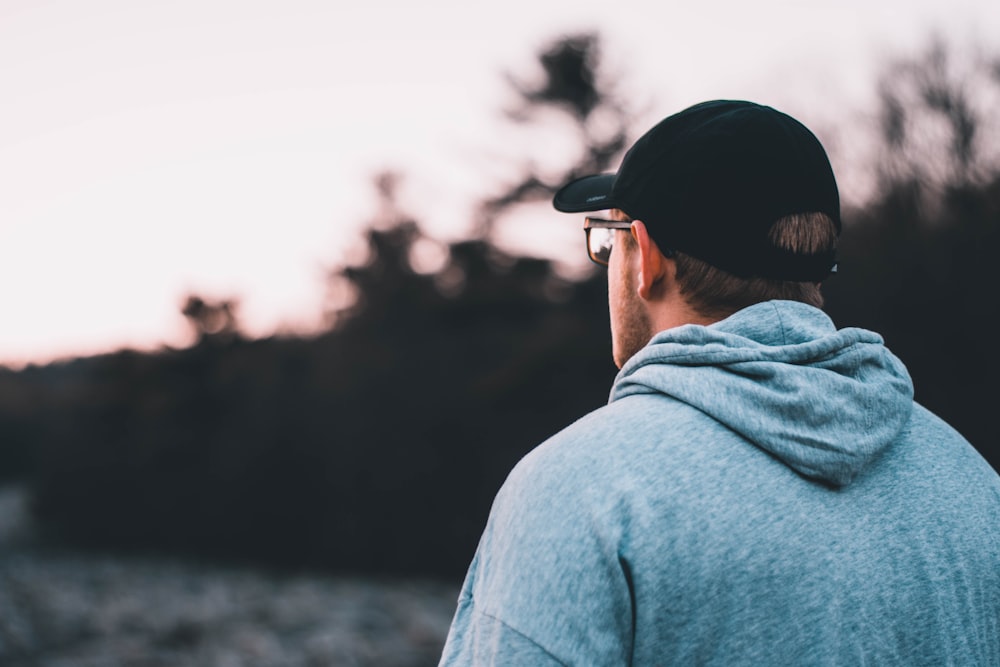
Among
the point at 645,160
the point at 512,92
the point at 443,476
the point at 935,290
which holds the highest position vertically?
the point at 512,92

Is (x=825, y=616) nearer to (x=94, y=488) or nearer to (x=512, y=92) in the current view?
(x=512, y=92)

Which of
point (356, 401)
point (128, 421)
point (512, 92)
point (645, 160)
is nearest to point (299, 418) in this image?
point (356, 401)

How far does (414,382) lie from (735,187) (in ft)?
46.2

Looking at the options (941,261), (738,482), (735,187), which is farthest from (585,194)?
(941,261)

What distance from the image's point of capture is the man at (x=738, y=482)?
3.33 ft

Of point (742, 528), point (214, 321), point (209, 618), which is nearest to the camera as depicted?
point (742, 528)

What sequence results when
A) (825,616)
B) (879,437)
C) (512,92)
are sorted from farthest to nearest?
(512,92)
(879,437)
(825,616)

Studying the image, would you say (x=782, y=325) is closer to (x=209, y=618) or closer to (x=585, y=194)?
(x=585, y=194)

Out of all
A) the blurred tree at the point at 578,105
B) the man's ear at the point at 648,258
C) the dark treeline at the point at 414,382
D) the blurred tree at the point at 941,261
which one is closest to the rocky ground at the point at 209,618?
the dark treeline at the point at 414,382

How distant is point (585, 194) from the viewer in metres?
1.59

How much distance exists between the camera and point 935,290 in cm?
927

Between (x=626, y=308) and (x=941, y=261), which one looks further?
(x=941, y=261)

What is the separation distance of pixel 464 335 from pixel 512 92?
15.4 ft

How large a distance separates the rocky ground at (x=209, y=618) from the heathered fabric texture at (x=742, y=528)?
26.5ft
